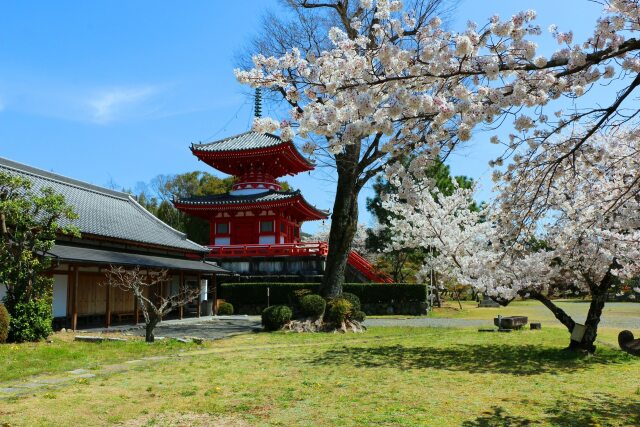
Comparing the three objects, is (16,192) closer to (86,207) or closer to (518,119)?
(86,207)

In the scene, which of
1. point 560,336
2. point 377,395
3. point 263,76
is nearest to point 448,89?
point 263,76

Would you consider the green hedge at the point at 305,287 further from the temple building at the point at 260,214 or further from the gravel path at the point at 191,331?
the gravel path at the point at 191,331

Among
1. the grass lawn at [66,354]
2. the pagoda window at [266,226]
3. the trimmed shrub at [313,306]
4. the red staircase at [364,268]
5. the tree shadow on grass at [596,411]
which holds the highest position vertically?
the pagoda window at [266,226]

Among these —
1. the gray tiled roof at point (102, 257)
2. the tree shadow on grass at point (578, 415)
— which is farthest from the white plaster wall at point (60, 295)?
the tree shadow on grass at point (578, 415)

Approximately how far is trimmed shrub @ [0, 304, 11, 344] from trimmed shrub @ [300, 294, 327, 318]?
8.09 m

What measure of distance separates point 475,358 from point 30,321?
1015cm

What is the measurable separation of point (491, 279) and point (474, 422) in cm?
610

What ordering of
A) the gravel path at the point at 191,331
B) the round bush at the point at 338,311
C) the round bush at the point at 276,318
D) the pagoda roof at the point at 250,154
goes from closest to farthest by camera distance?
1. the gravel path at the point at 191,331
2. the round bush at the point at 276,318
3. the round bush at the point at 338,311
4. the pagoda roof at the point at 250,154

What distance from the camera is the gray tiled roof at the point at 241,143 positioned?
1126 inches

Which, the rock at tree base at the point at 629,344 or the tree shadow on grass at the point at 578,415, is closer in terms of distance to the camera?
the tree shadow on grass at the point at 578,415

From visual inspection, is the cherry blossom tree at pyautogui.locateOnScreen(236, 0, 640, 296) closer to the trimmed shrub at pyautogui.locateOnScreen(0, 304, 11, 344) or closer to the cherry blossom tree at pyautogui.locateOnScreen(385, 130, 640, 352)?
the cherry blossom tree at pyautogui.locateOnScreen(385, 130, 640, 352)

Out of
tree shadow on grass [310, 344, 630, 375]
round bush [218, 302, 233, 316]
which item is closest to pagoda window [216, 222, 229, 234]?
round bush [218, 302, 233, 316]

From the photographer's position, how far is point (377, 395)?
629cm

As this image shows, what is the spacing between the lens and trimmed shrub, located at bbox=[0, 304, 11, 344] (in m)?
11.0
